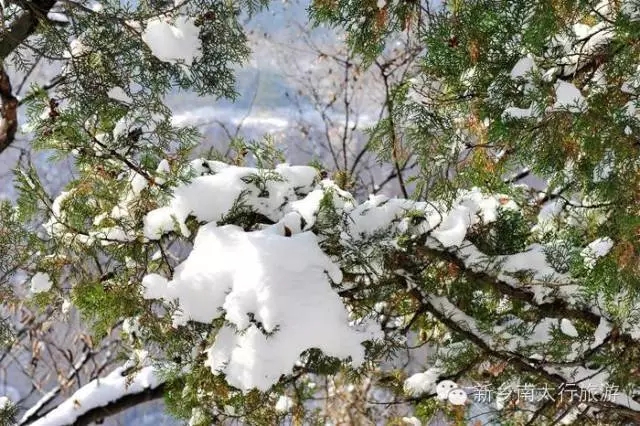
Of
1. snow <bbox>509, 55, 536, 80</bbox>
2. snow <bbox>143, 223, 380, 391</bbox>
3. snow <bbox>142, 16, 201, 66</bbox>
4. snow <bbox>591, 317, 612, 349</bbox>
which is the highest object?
snow <bbox>142, 16, 201, 66</bbox>

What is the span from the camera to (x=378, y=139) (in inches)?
66.2

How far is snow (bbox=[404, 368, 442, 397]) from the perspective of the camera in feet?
7.11

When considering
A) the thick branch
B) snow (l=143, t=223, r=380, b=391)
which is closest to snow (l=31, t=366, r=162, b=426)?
the thick branch

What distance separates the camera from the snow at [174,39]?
166 cm

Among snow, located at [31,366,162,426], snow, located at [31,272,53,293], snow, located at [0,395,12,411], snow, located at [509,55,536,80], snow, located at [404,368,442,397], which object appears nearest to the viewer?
snow, located at [509,55,536,80]

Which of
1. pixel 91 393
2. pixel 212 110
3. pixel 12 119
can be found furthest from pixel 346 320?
pixel 212 110

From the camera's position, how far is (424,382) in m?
2.16

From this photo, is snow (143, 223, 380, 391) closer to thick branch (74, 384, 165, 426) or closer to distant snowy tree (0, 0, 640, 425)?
distant snowy tree (0, 0, 640, 425)

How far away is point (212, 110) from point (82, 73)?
6687 mm

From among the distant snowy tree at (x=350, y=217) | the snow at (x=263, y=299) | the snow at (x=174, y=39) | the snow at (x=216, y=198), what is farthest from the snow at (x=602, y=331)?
the snow at (x=174, y=39)

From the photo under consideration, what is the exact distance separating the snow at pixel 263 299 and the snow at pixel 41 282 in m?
0.49

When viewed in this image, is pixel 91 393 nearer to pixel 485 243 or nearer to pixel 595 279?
pixel 485 243

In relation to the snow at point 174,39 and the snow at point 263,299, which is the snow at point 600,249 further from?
the snow at point 174,39

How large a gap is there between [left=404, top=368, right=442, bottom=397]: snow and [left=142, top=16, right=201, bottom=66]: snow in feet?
4.40
